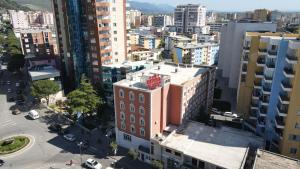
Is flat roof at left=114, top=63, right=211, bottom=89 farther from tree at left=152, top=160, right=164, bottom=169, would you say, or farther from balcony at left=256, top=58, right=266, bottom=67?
tree at left=152, top=160, right=164, bottom=169

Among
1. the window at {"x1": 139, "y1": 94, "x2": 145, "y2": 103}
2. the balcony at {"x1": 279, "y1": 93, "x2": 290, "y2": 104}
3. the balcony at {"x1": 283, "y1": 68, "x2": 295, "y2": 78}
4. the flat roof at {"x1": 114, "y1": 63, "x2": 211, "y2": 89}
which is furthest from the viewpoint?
the flat roof at {"x1": 114, "y1": 63, "x2": 211, "y2": 89}

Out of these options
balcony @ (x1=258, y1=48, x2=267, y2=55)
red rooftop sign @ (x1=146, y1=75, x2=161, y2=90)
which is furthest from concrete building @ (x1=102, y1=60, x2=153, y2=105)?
balcony @ (x1=258, y1=48, x2=267, y2=55)

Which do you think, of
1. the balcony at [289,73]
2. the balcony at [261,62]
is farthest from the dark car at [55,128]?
the balcony at [289,73]

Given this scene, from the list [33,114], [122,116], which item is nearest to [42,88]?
[33,114]

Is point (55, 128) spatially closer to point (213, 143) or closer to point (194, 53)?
point (213, 143)

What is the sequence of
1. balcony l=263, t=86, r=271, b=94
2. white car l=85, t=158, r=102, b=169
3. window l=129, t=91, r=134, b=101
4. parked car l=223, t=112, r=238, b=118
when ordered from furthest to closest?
parked car l=223, t=112, r=238, b=118
balcony l=263, t=86, r=271, b=94
window l=129, t=91, r=134, b=101
white car l=85, t=158, r=102, b=169

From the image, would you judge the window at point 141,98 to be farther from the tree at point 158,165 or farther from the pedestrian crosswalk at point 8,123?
the pedestrian crosswalk at point 8,123
